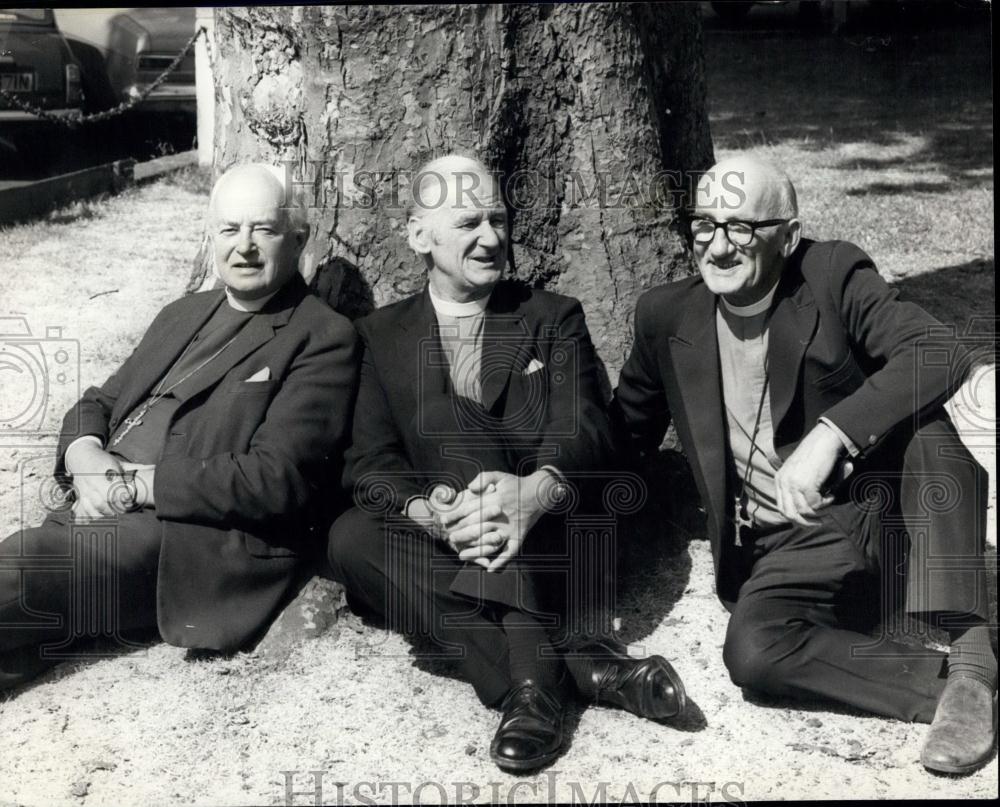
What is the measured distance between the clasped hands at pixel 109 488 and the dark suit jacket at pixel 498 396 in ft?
2.03

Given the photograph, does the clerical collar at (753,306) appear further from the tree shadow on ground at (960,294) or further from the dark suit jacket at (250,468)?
the tree shadow on ground at (960,294)

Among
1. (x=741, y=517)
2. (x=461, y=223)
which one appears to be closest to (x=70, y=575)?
(x=461, y=223)

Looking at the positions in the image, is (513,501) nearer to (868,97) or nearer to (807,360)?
(807,360)

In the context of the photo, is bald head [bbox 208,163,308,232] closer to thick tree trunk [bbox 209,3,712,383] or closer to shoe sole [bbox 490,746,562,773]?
thick tree trunk [bbox 209,3,712,383]

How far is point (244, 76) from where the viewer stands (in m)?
4.53

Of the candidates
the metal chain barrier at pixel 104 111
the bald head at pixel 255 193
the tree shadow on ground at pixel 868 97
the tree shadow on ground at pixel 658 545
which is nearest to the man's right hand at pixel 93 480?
the bald head at pixel 255 193

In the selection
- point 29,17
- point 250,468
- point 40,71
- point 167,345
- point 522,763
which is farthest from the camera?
point 40,71

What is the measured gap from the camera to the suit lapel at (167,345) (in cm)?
397

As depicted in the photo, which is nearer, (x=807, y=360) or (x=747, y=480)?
(x=807, y=360)

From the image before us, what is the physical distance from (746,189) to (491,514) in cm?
117

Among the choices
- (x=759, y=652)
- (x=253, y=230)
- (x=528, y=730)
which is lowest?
(x=528, y=730)

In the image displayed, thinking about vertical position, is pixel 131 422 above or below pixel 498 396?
below

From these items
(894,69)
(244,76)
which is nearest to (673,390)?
(244,76)

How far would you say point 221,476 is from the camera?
365cm
